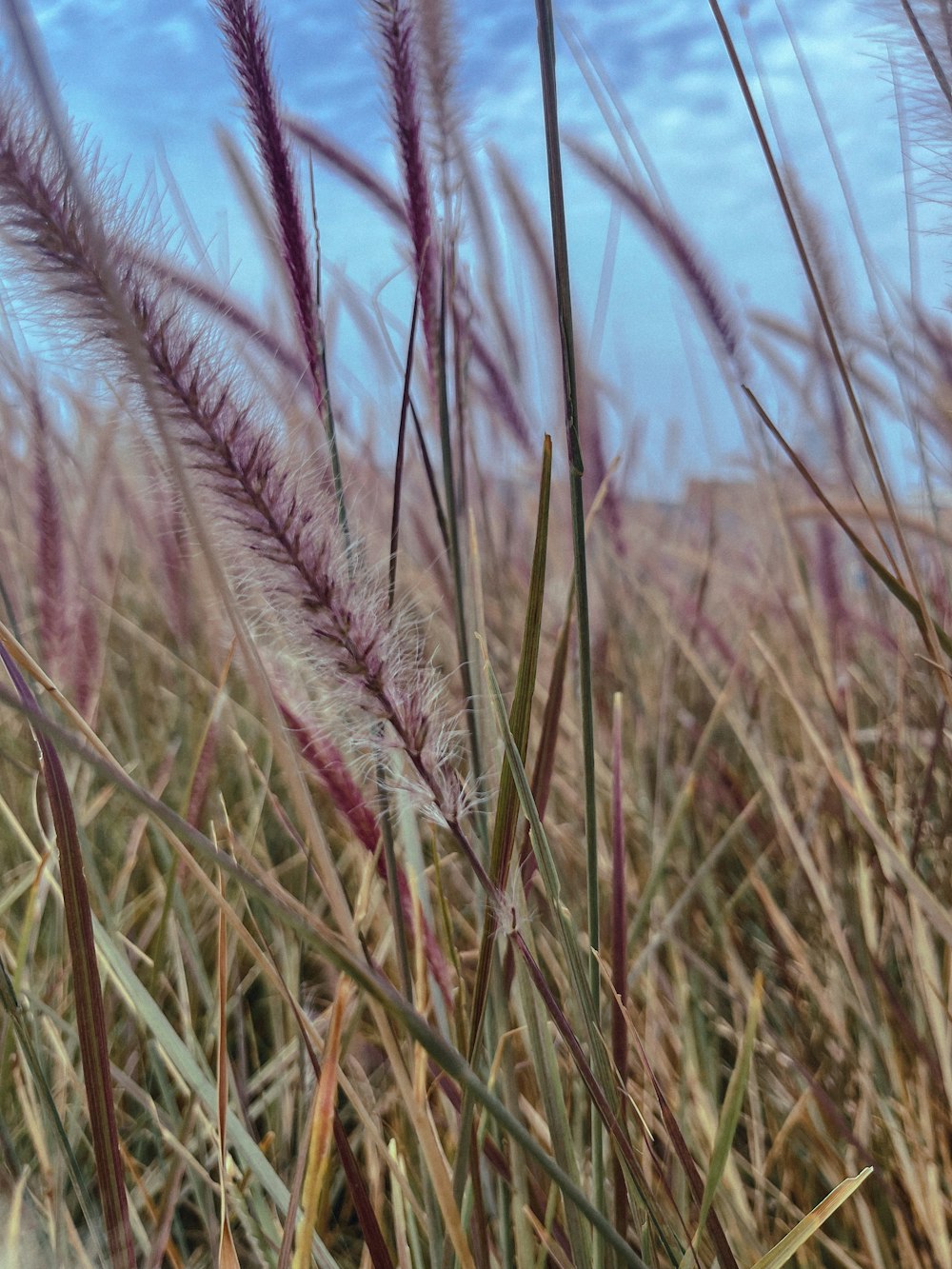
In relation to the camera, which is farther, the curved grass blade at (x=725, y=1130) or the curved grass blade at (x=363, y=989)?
the curved grass blade at (x=725, y=1130)

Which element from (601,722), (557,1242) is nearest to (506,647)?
(601,722)

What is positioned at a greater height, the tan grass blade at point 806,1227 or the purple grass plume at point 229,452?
the purple grass plume at point 229,452

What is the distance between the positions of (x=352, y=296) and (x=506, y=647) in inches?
15.1

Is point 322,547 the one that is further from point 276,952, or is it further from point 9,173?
point 276,952

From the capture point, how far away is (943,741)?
629 mm

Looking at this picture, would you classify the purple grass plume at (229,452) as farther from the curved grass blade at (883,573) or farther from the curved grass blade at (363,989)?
the curved grass blade at (883,573)

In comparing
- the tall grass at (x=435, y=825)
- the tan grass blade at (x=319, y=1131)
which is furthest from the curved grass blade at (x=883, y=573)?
the tan grass blade at (x=319, y=1131)

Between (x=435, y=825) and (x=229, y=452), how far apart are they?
24cm

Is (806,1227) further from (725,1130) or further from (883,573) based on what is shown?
(883,573)

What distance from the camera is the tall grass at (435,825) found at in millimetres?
248

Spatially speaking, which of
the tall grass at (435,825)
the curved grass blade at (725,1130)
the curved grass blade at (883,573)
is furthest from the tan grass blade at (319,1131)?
the curved grass blade at (883,573)

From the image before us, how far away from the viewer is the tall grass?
0.25m

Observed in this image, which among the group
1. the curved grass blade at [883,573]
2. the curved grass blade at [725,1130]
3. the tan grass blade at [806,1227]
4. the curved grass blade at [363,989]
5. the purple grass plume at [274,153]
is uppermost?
the purple grass plume at [274,153]

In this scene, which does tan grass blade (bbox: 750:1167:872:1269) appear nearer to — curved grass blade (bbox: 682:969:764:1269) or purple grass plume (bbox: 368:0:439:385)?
curved grass blade (bbox: 682:969:764:1269)
